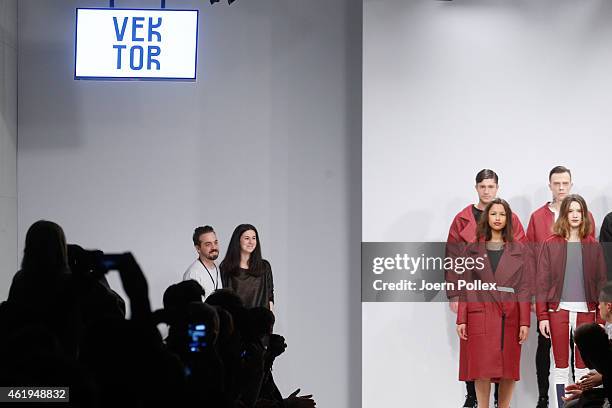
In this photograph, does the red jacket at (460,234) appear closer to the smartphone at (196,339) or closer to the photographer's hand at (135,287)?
the smartphone at (196,339)

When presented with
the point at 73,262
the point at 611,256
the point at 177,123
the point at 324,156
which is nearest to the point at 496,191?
the point at 611,256

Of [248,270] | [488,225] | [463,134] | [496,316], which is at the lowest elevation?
[496,316]

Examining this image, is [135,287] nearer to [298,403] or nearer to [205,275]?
[298,403]

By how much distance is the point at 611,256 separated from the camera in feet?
21.3

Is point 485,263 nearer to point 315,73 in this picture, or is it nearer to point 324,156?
point 324,156

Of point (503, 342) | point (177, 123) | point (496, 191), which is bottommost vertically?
point (503, 342)

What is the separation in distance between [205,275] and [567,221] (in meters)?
2.56

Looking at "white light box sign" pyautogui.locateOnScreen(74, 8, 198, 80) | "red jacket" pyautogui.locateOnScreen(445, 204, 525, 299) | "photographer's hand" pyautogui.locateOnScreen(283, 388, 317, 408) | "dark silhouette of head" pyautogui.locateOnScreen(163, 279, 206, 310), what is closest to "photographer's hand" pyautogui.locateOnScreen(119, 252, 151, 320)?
"dark silhouette of head" pyautogui.locateOnScreen(163, 279, 206, 310)

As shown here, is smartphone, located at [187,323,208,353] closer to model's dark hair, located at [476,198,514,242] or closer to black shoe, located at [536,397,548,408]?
model's dark hair, located at [476,198,514,242]

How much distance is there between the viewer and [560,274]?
652 cm

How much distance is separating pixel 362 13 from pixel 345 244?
67.6 inches

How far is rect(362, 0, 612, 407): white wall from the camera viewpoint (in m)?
6.59

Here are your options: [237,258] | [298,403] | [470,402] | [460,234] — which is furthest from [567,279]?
[298,403]

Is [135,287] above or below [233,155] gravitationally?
below
